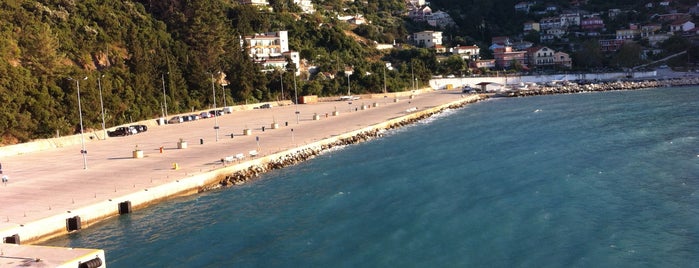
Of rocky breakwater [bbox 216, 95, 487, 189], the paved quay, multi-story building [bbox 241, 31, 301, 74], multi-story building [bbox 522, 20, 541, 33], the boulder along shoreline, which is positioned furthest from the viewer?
multi-story building [bbox 522, 20, 541, 33]

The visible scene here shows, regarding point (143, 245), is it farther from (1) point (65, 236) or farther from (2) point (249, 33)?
(2) point (249, 33)

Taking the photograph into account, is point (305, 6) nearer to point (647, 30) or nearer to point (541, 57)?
point (541, 57)

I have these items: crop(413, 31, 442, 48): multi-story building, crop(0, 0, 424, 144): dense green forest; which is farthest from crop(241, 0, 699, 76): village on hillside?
crop(0, 0, 424, 144): dense green forest

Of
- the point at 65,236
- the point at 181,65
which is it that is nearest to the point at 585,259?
the point at 65,236

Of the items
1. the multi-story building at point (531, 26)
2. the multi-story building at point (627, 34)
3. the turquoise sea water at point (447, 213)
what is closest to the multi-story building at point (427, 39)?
the multi-story building at point (531, 26)

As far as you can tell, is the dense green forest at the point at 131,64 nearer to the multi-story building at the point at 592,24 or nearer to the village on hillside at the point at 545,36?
the village on hillside at the point at 545,36

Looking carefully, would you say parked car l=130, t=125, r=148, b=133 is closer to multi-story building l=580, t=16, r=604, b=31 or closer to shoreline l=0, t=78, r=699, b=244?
shoreline l=0, t=78, r=699, b=244
